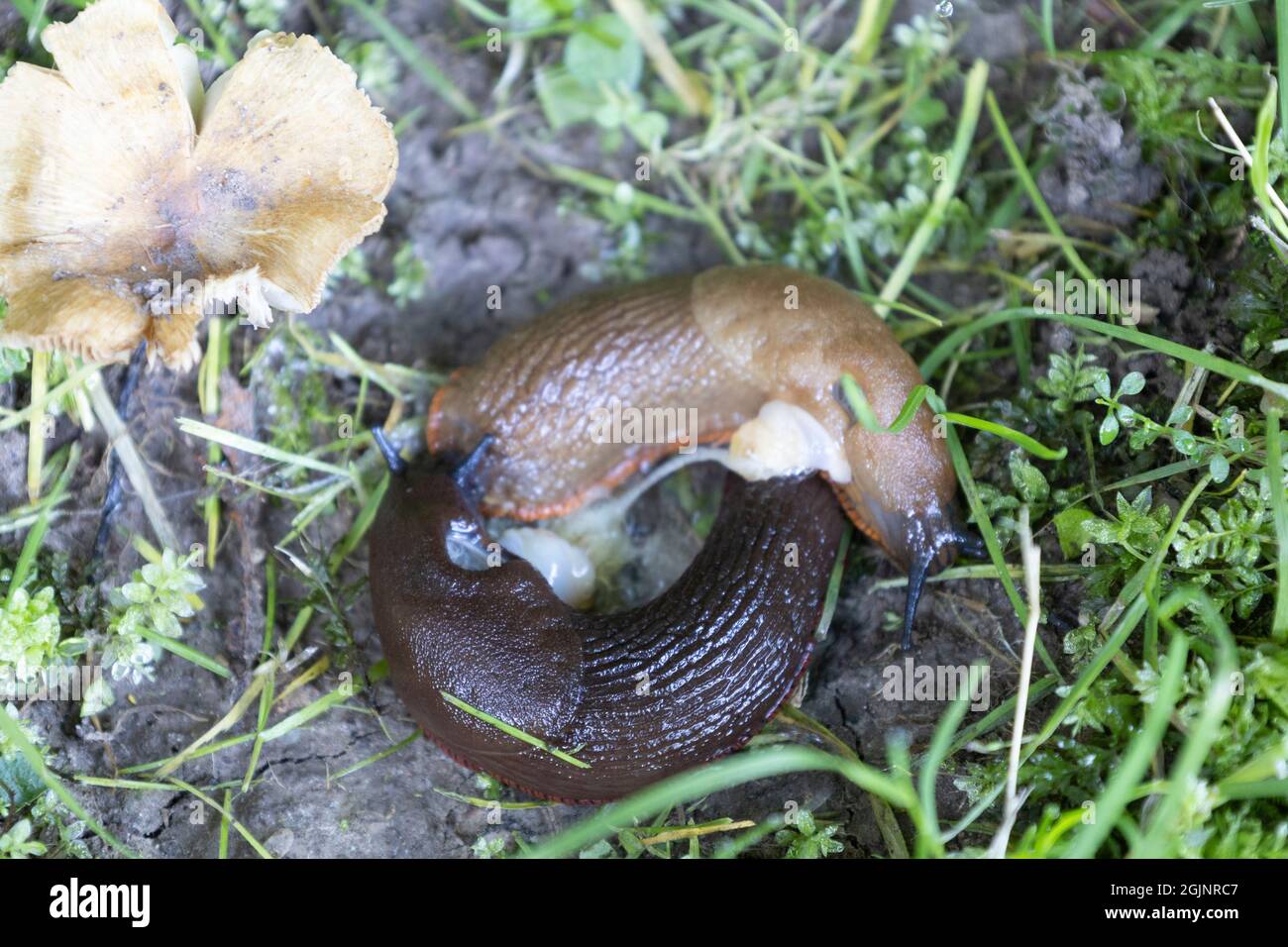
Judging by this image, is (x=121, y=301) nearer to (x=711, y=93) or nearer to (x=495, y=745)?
(x=495, y=745)

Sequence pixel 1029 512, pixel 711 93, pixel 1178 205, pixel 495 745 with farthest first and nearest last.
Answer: pixel 711 93 < pixel 1178 205 < pixel 1029 512 < pixel 495 745

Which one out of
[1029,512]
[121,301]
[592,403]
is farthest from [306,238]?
[1029,512]

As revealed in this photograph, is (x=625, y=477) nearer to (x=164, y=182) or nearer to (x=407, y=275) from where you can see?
(x=407, y=275)

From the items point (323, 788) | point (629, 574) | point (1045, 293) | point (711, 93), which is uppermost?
point (711, 93)

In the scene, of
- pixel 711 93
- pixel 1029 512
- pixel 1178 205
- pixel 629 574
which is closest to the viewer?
pixel 1029 512

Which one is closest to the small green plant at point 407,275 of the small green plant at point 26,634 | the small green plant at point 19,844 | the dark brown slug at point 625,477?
the dark brown slug at point 625,477

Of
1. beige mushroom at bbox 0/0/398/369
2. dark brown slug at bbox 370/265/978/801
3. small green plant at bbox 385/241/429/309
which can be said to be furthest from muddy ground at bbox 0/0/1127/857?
beige mushroom at bbox 0/0/398/369

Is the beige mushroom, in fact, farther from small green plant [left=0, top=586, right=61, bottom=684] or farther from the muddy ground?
small green plant [left=0, top=586, right=61, bottom=684]

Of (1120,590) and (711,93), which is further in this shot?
(711,93)
